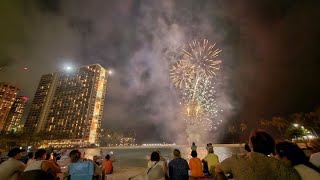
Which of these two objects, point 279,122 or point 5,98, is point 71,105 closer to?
point 5,98

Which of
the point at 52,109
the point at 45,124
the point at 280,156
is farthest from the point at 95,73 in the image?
the point at 280,156

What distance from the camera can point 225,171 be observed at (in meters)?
2.38

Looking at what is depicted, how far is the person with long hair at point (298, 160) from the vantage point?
254 cm

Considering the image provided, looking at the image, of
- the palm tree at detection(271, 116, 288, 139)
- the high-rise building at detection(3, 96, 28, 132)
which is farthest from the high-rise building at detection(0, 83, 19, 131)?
the palm tree at detection(271, 116, 288, 139)

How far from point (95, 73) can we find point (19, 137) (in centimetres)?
6568

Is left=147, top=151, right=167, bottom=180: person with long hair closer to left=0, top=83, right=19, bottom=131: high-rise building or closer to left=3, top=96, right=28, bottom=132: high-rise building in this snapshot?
left=0, top=83, right=19, bottom=131: high-rise building

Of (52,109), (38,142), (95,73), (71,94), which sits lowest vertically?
(38,142)

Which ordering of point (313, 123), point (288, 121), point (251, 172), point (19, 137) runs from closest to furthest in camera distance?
1. point (251, 172)
2. point (313, 123)
3. point (288, 121)
4. point (19, 137)

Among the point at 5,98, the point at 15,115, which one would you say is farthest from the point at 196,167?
the point at 15,115

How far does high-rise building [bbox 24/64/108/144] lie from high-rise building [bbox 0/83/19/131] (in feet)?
57.2

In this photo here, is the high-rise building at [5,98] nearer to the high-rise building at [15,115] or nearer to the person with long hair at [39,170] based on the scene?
the high-rise building at [15,115]

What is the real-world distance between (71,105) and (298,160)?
152 metres

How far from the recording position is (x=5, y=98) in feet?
479

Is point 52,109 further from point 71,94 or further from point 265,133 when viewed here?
point 265,133
